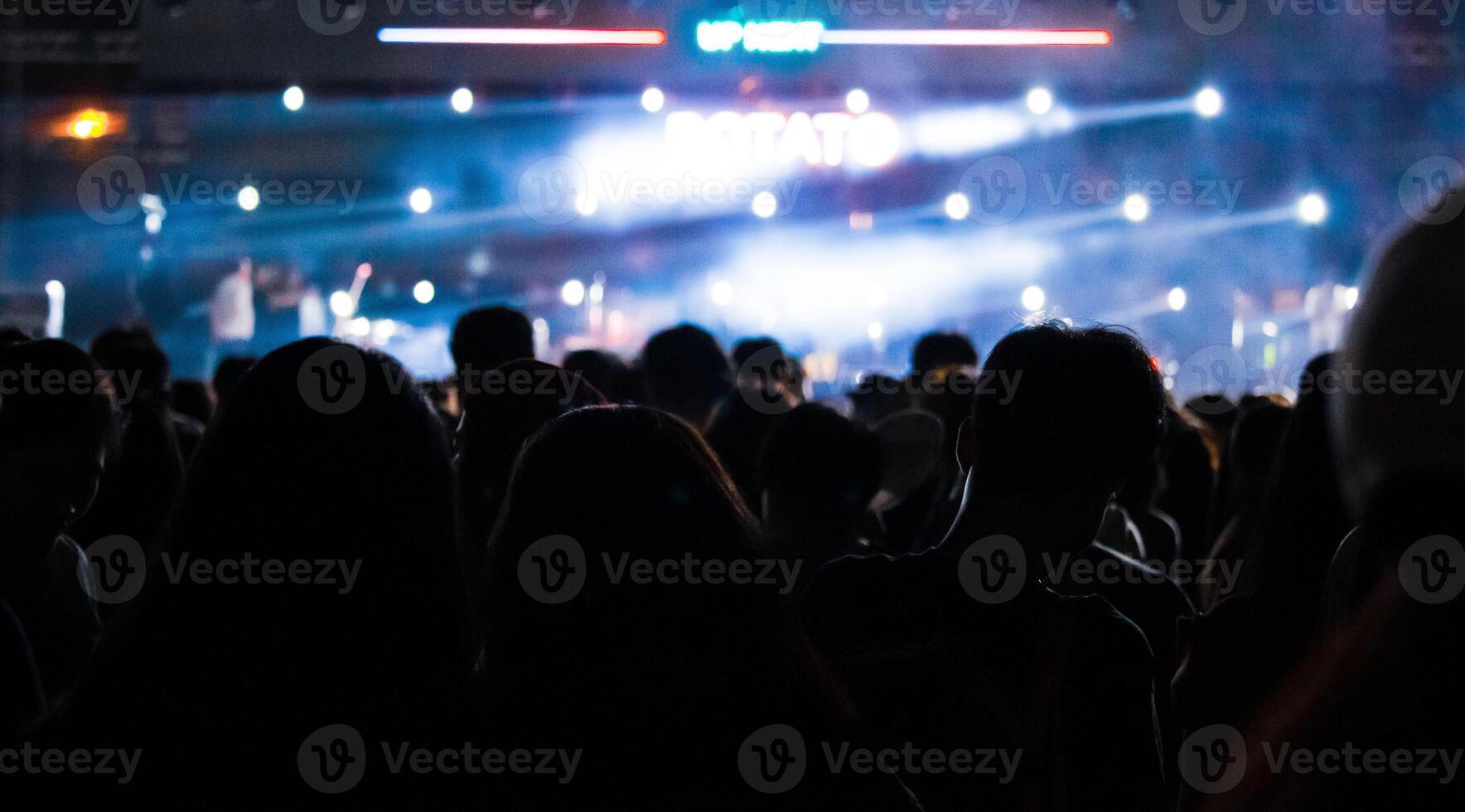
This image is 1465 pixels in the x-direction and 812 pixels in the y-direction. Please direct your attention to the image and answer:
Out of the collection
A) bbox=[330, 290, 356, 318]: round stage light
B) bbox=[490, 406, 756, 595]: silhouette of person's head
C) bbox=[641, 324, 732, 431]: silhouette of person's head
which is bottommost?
bbox=[490, 406, 756, 595]: silhouette of person's head

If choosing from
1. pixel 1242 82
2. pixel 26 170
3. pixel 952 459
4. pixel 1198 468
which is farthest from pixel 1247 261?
pixel 26 170

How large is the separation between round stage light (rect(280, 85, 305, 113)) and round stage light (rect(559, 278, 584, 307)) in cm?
513

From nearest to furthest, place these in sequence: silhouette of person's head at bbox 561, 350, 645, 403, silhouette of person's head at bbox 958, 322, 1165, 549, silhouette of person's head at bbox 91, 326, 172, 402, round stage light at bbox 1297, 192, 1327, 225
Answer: silhouette of person's head at bbox 958, 322, 1165, 549 < silhouette of person's head at bbox 561, 350, 645, 403 < silhouette of person's head at bbox 91, 326, 172, 402 < round stage light at bbox 1297, 192, 1327, 225

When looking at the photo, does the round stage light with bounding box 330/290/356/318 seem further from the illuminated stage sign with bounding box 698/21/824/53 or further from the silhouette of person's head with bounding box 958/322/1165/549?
the silhouette of person's head with bounding box 958/322/1165/549

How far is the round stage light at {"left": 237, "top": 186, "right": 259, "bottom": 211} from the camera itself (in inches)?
498

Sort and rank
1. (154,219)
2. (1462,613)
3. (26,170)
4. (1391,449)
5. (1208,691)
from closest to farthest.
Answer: (1391,449) < (1462,613) < (1208,691) < (26,170) < (154,219)

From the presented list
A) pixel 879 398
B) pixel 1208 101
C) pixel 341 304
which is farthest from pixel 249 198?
pixel 1208 101

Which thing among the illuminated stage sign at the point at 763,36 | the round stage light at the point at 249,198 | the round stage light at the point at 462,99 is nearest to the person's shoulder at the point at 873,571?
the illuminated stage sign at the point at 763,36

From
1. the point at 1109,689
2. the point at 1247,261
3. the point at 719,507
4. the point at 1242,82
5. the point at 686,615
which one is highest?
the point at 1242,82

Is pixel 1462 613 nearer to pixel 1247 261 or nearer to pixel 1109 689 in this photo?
pixel 1109 689

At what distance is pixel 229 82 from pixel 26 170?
8.74 feet

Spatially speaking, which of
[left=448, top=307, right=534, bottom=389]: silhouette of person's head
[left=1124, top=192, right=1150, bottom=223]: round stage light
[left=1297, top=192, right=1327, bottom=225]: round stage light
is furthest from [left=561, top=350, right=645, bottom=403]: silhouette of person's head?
[left=1297, top=192, right=1327, bottom=225]: round stage light

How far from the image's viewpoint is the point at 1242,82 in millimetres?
12453

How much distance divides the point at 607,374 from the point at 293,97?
7.97 meters
